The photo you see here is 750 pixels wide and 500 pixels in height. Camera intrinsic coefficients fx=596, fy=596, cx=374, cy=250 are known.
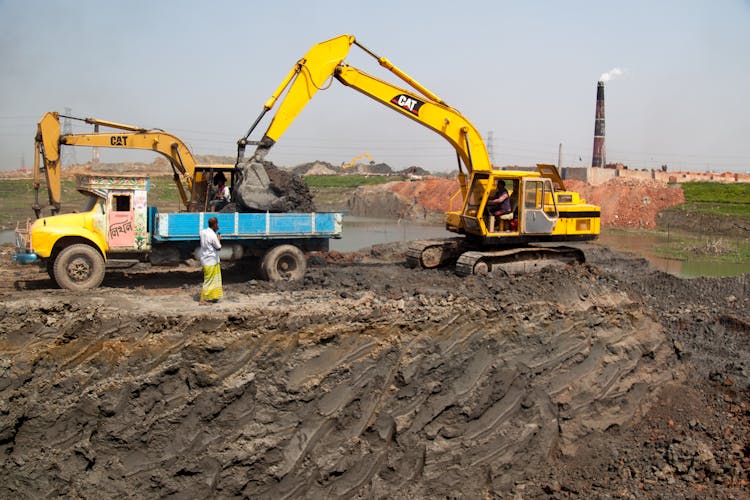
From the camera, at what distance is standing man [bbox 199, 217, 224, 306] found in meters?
8.77

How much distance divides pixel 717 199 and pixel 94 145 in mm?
30463

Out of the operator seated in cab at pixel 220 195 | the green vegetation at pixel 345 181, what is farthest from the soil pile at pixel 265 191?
the green vegetation at pixel 345 181

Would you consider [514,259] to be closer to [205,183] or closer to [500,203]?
[500,203]

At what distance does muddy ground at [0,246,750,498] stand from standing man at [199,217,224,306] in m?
0.27

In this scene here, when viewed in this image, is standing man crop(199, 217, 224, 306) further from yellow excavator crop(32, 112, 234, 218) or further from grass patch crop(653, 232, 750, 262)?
grass patch crop(653, 232, 750, 262)

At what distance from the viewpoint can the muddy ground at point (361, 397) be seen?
7.34 meters

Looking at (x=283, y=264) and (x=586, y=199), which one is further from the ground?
(x=586, y=199)

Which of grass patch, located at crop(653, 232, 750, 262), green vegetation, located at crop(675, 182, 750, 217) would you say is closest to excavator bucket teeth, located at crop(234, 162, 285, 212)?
grass patch, located at crop(653, 232, 750, 262)

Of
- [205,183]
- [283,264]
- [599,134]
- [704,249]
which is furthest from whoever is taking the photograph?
[599,134]

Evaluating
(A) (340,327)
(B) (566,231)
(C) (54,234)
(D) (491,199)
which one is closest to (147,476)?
(A) (340,327)

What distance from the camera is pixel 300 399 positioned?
788 centimetres

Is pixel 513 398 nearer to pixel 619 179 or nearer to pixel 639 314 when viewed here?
pixel 639 314

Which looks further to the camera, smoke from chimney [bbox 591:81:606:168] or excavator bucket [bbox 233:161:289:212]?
smoke from chimney [bbox 591:81:606:168]

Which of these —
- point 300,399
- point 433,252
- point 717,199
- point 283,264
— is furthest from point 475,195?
point 717,199
